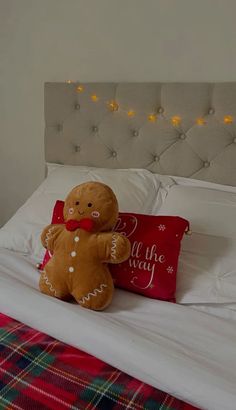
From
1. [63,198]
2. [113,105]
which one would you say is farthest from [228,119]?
[63,198]

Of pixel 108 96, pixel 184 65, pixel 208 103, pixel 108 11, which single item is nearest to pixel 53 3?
pixel 108 11

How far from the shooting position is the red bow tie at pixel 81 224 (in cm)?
119

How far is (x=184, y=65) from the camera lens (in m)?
1.55

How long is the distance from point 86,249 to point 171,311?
327mm

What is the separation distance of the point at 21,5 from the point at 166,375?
192cm

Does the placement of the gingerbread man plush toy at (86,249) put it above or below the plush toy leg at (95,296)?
above

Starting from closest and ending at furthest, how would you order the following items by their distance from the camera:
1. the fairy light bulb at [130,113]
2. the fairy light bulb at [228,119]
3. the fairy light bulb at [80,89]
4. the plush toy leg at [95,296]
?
the plush toy leg at [95,296]
the fairy light bulb at [228,119]
the fairy light bulb at [130,113]
the fairy light bulb at [80,89]

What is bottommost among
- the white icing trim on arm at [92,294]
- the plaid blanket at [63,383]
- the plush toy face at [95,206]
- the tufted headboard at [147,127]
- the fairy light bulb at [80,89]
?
the plaid blanket at [63,383]

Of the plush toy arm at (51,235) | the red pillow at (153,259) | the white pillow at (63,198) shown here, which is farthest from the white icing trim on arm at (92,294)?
the white pillow at (63,198)

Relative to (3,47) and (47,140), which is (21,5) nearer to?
(3,47)

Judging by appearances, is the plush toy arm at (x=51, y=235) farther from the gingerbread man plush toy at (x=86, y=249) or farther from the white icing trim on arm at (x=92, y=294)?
the white icing trim on arm at (x=92, y=294)

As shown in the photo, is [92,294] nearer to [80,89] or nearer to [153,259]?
[153,259]

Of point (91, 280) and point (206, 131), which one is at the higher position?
point (206, 131)

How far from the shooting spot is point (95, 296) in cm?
112
